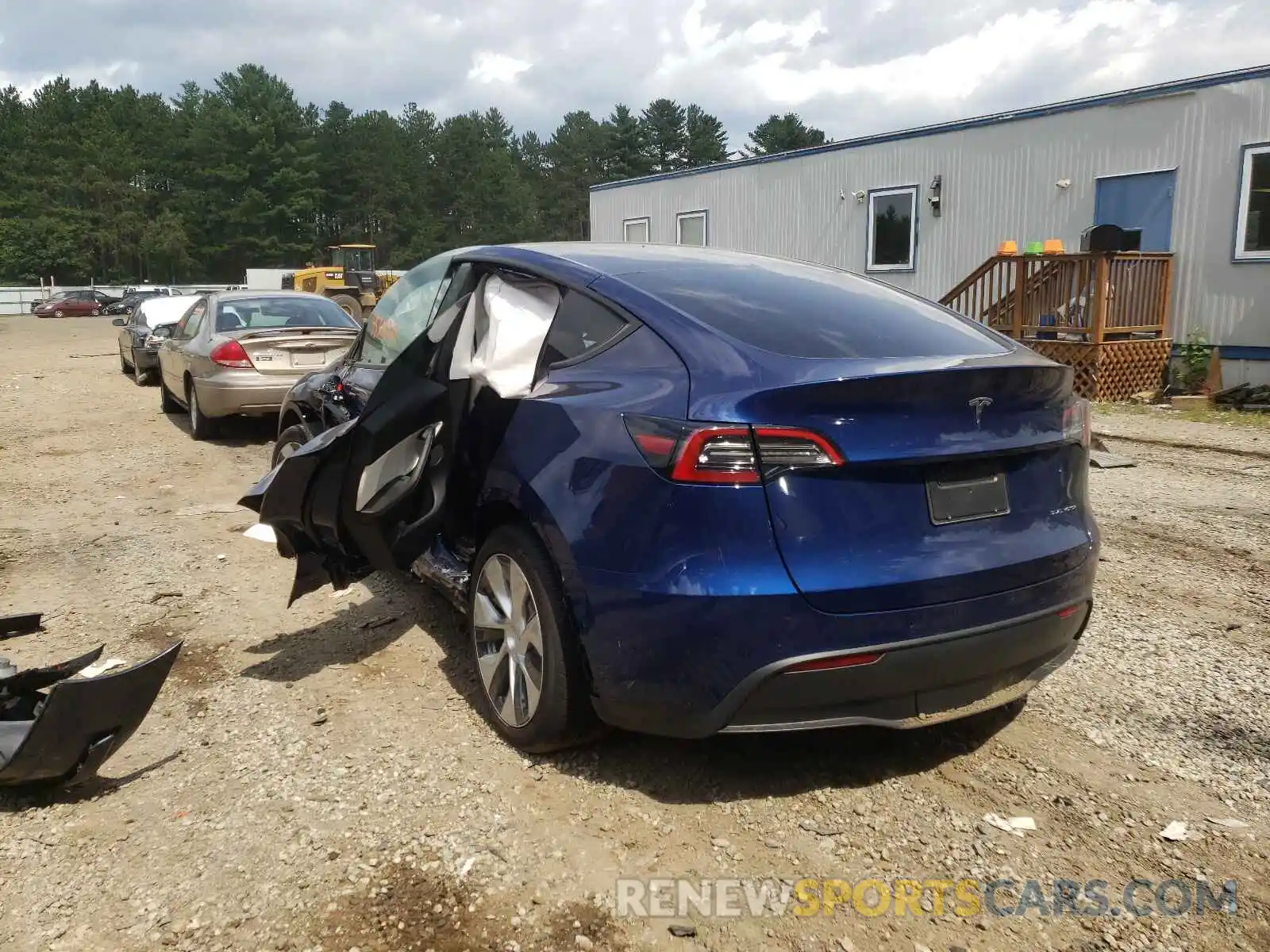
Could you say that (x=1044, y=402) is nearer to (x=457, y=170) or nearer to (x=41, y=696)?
(x=41, y=696)

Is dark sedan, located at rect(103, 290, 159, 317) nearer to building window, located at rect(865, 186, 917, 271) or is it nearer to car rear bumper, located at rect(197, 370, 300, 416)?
building window, located at rect(865, 186, 917, 271)

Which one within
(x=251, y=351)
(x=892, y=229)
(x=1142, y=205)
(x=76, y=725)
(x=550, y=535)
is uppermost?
(x=1142, y=205)

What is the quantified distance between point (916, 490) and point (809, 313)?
0.81 m

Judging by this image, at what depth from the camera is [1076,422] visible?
335 cm

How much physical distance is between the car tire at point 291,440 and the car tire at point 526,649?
2.57m

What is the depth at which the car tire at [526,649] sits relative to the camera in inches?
125

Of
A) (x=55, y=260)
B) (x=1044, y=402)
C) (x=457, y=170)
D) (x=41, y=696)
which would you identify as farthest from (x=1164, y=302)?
(x=457, y=170)

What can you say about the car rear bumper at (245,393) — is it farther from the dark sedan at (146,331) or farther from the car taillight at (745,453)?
the car taillight at (745,453)

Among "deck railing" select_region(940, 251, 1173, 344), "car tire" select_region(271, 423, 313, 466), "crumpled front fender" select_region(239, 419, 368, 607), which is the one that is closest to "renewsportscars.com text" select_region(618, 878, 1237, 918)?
"crumpled front fender" select_region(239, 419, 368, 607)

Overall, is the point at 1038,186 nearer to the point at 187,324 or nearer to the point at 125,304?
the point at 187,324

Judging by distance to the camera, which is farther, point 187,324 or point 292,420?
point 187,324

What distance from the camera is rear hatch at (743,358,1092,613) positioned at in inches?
109

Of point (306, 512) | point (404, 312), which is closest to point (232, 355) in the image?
point (404, 312)

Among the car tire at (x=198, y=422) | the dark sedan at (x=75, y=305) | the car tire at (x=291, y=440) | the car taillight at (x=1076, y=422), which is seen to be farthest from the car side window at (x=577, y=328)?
the dark sedan at (x=75, y=305)
